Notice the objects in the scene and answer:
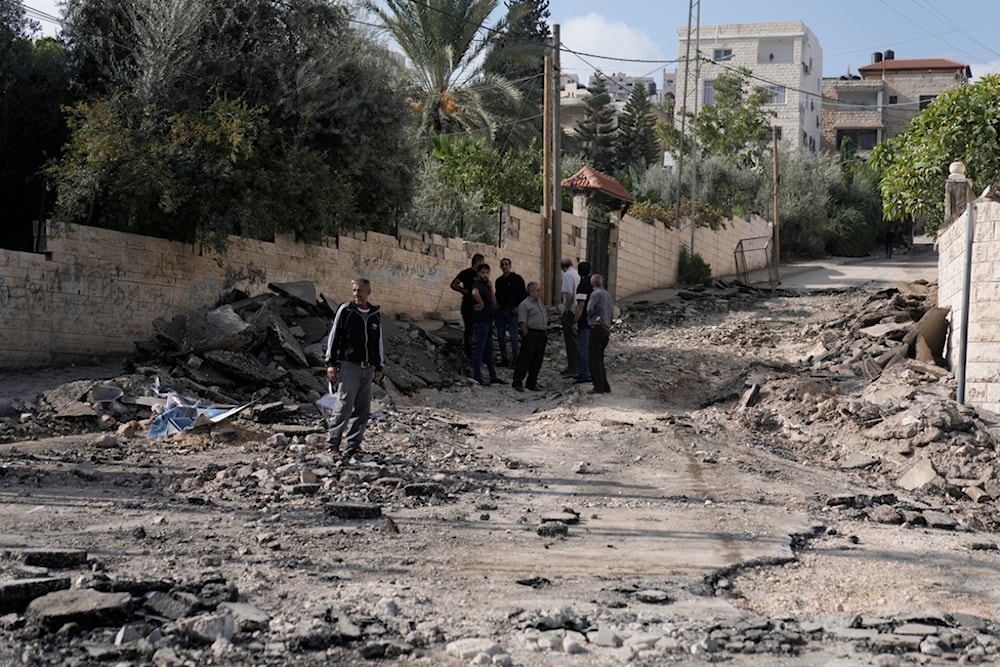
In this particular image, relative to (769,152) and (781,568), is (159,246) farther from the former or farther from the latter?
(769,152)

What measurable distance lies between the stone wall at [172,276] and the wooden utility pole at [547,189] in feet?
0.61

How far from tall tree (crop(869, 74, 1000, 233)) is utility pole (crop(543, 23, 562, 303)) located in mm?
6679

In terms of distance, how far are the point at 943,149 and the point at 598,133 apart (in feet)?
127

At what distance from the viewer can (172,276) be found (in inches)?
614

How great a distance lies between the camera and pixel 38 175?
621 inches

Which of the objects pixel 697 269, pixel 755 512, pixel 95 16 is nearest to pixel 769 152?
pixel 697 269

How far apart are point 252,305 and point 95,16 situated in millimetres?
→ 5669

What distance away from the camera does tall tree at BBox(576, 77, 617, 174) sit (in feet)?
187

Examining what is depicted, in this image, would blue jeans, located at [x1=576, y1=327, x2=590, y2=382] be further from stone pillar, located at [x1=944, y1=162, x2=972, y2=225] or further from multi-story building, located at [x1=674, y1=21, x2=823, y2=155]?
multi-story building, located at [x1=674, y1=21, x2=823, y2=155]

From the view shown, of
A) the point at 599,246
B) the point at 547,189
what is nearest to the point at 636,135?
the point at 599,246

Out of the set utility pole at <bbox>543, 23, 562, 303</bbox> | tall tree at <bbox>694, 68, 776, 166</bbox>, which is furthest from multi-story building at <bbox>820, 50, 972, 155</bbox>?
utility pole at <bbox>543, 23, 562, 303</bbox>

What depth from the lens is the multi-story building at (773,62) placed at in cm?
6350

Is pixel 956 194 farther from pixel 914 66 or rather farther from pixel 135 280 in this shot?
pixel 914 66

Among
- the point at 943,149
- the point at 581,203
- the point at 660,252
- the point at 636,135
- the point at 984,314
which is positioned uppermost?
the point at 636,135
